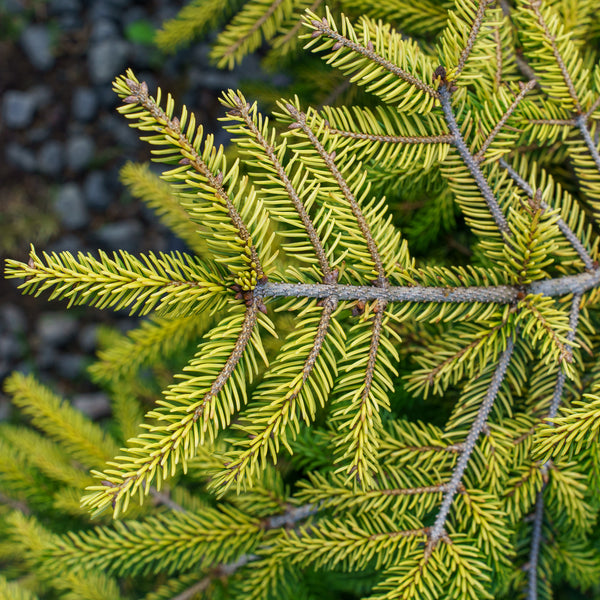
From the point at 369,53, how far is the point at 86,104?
3477 mm

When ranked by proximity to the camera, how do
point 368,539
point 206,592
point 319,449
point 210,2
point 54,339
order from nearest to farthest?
1. point 368,539
2. point 319,449
3. point 206,592
4. point 210,2
5. point 54,339

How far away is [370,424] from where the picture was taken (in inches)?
32.9

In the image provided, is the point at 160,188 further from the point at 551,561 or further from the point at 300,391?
the point at 551,561

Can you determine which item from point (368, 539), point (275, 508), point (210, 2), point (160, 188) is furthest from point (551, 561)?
point (210, 2)

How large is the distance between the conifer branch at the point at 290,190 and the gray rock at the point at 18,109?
3644mm

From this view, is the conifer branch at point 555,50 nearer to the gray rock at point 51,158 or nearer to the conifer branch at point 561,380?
the conifer branch at point 561,380

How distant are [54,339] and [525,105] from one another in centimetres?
347

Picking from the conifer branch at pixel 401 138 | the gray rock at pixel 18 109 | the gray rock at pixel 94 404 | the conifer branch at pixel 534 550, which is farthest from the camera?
the gray rock at pixel 18 109

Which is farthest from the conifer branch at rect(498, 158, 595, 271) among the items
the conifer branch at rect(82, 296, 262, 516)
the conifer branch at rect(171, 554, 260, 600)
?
the conifer branch at rect(171, 554, 260, 600)

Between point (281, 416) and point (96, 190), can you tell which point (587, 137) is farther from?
point (96, 190)

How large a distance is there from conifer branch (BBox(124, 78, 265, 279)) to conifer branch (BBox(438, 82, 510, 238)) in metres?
0.44

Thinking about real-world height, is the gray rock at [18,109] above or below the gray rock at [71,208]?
above

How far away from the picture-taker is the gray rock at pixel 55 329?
11.9ft

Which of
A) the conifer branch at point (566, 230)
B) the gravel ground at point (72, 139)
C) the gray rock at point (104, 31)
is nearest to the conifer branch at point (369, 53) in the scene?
the conifer branch at point (566, 230)
